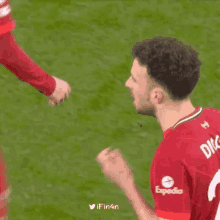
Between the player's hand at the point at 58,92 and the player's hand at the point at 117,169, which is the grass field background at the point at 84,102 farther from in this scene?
the player's hand at the point at 117,169

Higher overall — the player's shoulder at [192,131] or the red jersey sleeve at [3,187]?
the player's shoulder at [192,131]

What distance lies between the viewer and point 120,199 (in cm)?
426

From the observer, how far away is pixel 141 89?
2.49 m

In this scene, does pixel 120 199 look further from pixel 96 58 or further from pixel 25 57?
pixel 25 57

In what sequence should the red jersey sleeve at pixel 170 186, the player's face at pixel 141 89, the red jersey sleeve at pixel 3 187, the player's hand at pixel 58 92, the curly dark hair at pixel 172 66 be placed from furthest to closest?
the player's hand at pixel 58 92, the red jersey sleeve at pixel 3 187, the player's face at pixel 141 89, the curly dark hair at pixel 172 66, the red jersey sleeve at pixel 170 186

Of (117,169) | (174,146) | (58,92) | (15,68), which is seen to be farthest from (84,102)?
(174,146)

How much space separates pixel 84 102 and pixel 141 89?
2416 millimetres

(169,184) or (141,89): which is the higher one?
(141,89)

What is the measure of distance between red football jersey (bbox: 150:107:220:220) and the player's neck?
0.08 m

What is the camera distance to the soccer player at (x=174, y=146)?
2.14m

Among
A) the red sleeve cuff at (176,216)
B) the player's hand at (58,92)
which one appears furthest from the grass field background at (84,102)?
the red sleeve cuff at (176,216)

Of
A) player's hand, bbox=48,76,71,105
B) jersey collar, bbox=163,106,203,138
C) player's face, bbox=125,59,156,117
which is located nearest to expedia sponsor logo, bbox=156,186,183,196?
jersey collar, bbox=163,106,203,138

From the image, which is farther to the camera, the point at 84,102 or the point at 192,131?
the point at 84,102

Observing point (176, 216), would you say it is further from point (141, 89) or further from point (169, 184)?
point (141, 89)
